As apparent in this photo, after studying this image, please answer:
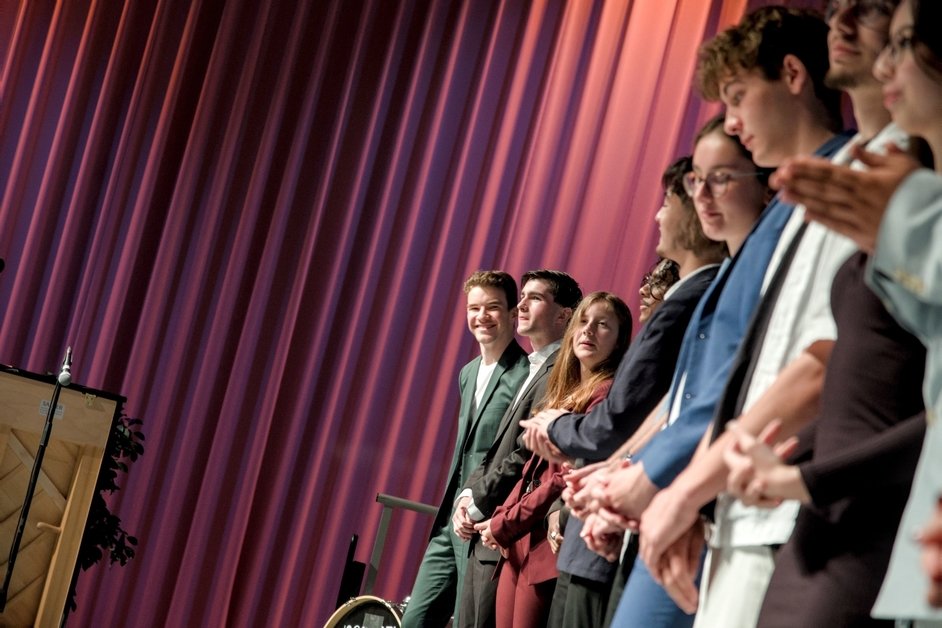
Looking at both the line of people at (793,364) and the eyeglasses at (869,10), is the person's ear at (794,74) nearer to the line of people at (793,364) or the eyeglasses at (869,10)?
the line of people at (793,364)

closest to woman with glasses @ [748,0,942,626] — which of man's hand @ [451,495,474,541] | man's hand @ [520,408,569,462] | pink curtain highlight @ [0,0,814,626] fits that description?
man's hand @ [520,408,569,462]

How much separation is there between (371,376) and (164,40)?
2.38m

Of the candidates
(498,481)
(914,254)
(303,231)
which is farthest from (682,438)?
(303,231)

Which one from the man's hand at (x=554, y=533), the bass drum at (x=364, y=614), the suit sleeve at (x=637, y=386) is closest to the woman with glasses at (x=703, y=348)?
the suit sleeve at (x=637, y=386)

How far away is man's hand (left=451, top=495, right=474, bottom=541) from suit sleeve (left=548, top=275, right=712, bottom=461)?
1.23 meters

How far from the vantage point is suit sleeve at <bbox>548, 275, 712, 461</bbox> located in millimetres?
2090

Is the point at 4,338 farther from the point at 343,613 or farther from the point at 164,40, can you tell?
the point at 343,613

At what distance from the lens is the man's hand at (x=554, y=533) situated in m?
2.81

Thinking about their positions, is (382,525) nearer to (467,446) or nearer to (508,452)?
(467,446)

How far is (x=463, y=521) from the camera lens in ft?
11.7

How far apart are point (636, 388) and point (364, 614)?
223 centimetres

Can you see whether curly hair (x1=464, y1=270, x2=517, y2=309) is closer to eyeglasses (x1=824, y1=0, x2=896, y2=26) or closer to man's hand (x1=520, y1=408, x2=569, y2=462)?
man's hand (x1=520, y1=408, x2=569, y2=462)

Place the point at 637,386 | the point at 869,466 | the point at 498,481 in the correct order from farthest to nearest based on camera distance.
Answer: the point at 498,481, the point at 637,386, the point at 869,466

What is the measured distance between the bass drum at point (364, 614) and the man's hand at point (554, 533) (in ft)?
4.11
